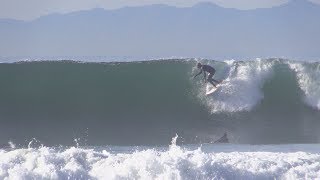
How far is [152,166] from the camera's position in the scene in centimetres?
819

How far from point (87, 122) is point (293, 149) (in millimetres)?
4113

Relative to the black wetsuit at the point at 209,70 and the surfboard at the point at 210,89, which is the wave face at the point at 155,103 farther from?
the black wetsuit at the point at 209,70

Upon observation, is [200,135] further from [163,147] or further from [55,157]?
[55,157]

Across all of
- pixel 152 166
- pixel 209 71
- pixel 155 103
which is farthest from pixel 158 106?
pixel 152 166

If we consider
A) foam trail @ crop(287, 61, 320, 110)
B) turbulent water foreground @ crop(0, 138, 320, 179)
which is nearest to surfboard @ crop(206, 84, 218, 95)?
foam trail @ crop(287, 61, 320, 110)

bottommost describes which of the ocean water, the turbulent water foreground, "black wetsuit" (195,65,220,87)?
the turbulent water foreground

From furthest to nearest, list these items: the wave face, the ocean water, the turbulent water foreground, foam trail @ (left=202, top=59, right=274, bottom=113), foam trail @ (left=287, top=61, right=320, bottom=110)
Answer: foam trail @ (left=287, top=61, right=320, bottom=110), foam trail @ (left=202, top=59, right=274, bottom=113), the wave face, the ocean water, the turbulent water foreground

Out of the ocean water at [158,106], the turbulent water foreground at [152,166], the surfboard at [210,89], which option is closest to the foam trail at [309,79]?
the ocean water at [158,106]

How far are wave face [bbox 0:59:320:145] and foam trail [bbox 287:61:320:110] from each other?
20mm

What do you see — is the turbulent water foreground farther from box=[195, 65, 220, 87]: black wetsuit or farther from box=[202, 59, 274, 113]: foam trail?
box=[195, 65, 220, 87]: black wetsuit

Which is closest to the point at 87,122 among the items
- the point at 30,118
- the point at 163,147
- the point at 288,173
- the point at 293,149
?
the point at 30,118

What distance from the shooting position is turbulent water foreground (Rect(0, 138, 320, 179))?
816 centimetres

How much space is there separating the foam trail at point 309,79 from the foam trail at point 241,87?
22.2 inches

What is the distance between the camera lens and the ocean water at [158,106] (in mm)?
11961
